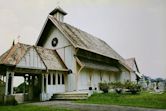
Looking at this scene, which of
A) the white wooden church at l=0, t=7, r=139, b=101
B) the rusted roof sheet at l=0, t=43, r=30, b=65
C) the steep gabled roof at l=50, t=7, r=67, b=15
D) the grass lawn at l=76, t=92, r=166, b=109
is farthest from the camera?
the steep gabled roof at l=50, t=7, r=67, b=15

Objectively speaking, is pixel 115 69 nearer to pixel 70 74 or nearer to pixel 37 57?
pixel 70 74

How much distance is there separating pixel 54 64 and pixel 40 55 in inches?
73.5

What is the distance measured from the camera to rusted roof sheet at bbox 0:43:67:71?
2027cm

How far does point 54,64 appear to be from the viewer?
81.7ft

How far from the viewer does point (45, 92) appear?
23.5 metres

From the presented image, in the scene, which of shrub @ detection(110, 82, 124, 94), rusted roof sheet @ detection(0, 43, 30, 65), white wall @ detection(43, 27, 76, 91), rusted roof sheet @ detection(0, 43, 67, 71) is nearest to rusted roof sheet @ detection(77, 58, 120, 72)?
white wall @ detection(43, 27, 76, 91)

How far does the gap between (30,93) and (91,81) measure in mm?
8141

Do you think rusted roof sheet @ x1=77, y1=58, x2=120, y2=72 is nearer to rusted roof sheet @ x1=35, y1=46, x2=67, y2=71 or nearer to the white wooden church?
the white wooden church

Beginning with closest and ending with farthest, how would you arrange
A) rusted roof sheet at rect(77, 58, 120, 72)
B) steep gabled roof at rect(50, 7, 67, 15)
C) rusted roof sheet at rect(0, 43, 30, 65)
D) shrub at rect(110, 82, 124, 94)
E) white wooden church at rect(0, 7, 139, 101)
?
rusted roof sheet at rect(0, 43, 30, 65) < white wooden church at rect(0, 7, 139, 101) < shrub at rect(110, 82, 124, 94) < rusted roof sheet at rect(77, 58, 120, 72) < steep gabled roof at rect(50, 7, 67, 15)

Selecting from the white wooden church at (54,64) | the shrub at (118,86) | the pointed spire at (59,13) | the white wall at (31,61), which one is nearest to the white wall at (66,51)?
the white wooden church at (54,64)

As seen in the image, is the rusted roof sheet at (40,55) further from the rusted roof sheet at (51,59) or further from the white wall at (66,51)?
the white wall at (66,51)

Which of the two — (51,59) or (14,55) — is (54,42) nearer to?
(51,59)

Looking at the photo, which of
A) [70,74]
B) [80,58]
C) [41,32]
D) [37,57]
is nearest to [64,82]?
[70,74]

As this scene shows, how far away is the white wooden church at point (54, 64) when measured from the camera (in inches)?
819
